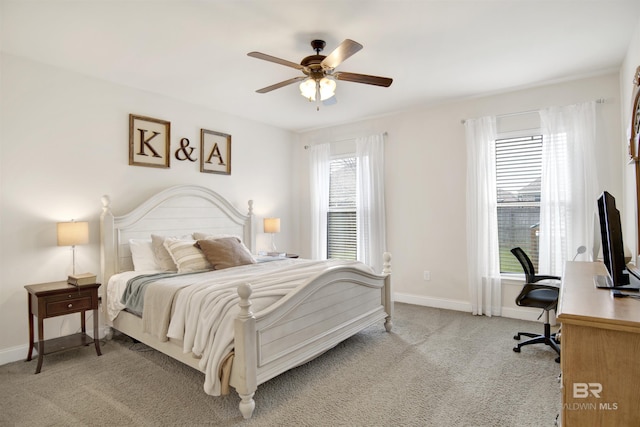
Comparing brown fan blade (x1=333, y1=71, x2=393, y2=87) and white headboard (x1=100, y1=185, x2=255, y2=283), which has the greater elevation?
brown fan blade (x1=333, y1=71, x2=393, y2=87)

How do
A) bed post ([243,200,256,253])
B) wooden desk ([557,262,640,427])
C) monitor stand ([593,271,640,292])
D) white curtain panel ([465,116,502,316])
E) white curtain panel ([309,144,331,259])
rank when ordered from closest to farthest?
wooden desk ([557,262,640,427])
monitor stand ([593,271,640,292])
white curtain panel ([465,116,502,316])
bed post ([243,200,256,253])
white curtain panel ([309,144,331,259])

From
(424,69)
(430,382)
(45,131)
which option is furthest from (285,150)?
(430,382)

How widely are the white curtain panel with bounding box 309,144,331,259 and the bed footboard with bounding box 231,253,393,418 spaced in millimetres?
2018

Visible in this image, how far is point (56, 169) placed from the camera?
3.30 meters

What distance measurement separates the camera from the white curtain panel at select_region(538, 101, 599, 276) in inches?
140

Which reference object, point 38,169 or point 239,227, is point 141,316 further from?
point 239,227

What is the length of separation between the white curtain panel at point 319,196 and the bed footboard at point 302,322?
2018mm

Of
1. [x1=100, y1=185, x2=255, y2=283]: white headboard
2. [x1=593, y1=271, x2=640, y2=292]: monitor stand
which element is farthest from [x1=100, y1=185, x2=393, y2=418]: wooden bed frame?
[x1=593, y1=271, x2=640, y2=292]: monitor stand

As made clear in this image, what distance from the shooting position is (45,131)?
3232 millimetres

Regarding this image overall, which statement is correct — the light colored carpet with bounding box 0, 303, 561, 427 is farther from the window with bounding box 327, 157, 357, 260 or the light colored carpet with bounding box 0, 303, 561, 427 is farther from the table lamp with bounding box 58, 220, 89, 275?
the window with bounding box 327, 157, 357, 260

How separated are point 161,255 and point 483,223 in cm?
374

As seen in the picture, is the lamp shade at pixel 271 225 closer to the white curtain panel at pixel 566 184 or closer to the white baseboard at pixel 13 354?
the white baseboard at pixel 13 354

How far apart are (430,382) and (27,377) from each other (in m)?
3.18

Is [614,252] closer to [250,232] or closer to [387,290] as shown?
Result: [387,290]
